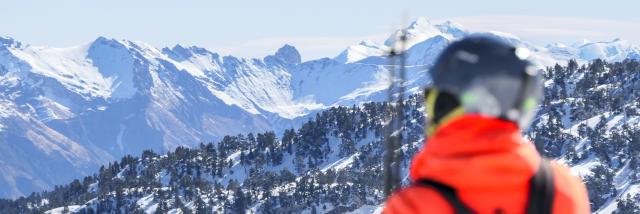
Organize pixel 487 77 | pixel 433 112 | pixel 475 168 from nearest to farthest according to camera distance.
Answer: pixel 475 168
pixel 487 77
pixel 433 112

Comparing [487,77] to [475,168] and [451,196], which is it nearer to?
[475,168]

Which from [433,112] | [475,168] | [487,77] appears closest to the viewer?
[475,168]

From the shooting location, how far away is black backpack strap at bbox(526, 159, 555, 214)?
4.89 m

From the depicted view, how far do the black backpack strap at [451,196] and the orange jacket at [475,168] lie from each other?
0.02 metres

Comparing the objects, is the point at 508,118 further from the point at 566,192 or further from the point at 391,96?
the point at 391,96

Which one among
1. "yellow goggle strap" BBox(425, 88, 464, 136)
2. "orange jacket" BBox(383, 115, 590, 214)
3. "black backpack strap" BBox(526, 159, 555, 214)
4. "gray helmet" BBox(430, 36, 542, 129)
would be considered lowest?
"black backpack strap" BBox(526, 159, 555, 214)

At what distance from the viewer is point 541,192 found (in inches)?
194

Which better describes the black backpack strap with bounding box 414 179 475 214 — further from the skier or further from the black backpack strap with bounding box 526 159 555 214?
the black backpack strap with bounding box 526 159 555 214

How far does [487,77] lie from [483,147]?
39cm

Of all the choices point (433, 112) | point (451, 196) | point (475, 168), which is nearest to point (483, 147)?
point (475, 168)

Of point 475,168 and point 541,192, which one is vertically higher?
point 475,168

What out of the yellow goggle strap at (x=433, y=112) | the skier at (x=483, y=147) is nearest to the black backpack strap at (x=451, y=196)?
the skier at (x=483, y=147)

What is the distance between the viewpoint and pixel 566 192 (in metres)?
4.99

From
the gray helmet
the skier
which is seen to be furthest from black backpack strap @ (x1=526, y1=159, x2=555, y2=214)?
the gray helmet
